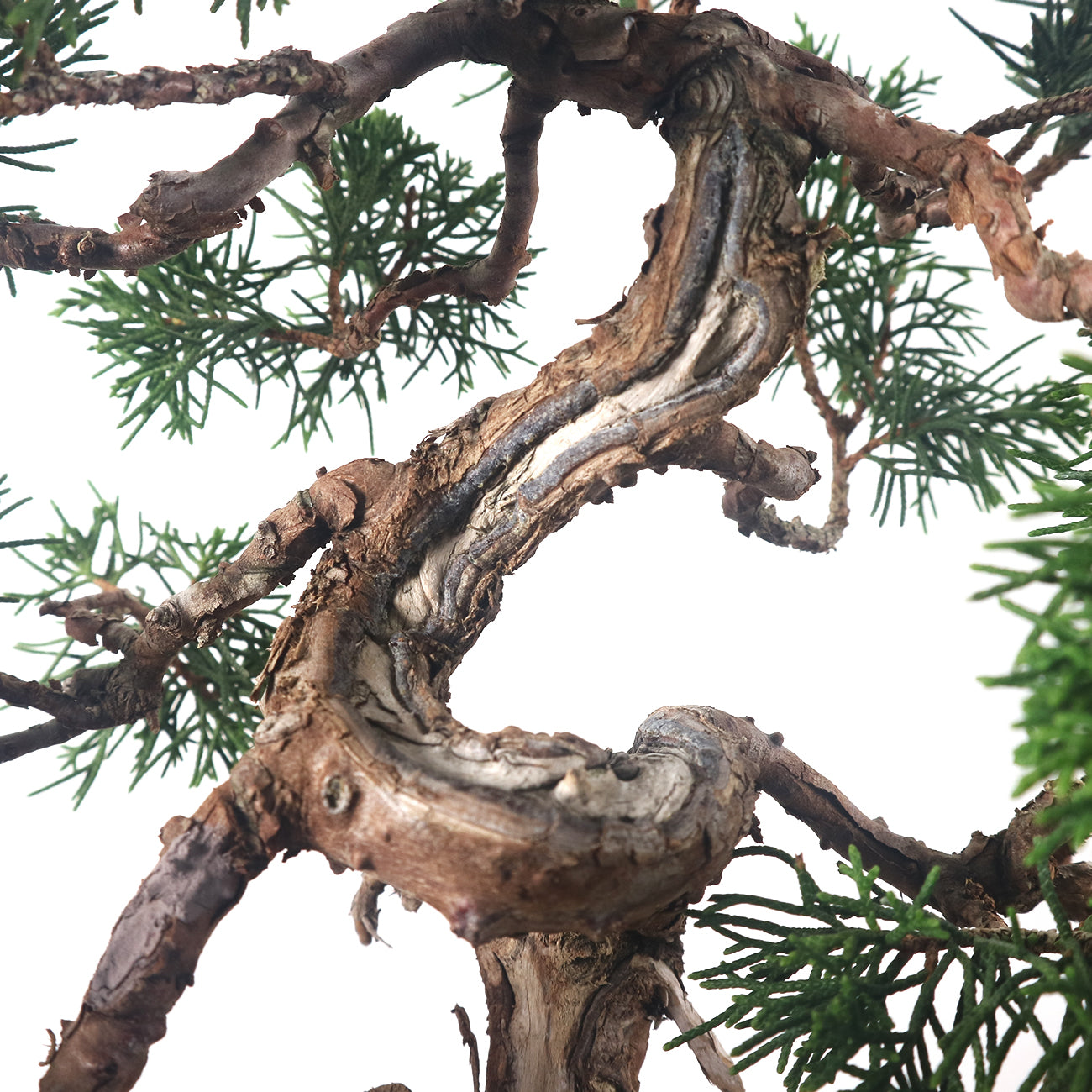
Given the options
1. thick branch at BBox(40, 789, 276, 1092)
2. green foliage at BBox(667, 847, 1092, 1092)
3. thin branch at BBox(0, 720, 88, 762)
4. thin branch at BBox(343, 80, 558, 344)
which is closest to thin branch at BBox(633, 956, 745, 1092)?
green foliage at BBox(667, 847, 1092, 1092)

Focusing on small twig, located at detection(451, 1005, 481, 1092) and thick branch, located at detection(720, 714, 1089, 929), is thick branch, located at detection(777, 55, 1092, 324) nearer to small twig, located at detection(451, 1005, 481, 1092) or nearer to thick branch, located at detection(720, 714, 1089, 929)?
thick branch, located at detection(720, 714, 1089, 929)

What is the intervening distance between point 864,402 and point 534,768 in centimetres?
117

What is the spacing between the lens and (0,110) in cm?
94

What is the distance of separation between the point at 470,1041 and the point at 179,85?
3.51 ft

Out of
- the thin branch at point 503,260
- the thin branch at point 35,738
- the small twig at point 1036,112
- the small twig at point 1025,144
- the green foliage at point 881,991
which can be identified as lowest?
the green foliage at point 881,991

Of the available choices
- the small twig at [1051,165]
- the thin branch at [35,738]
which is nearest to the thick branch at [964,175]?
the small twig at [1051,165]

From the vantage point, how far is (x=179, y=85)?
1019mm

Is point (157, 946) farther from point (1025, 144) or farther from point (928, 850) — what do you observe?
point (1025, 144)

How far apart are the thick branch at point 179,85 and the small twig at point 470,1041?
102cm

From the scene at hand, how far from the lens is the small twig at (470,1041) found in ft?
3.73

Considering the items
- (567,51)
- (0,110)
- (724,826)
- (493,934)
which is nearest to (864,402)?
(567,51)

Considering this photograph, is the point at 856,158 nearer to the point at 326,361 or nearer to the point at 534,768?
the point at 534,768

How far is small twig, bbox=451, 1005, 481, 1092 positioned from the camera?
1.14 meters

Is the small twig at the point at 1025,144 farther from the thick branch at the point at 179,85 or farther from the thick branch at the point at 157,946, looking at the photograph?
the thick branch at the point at 157,946
